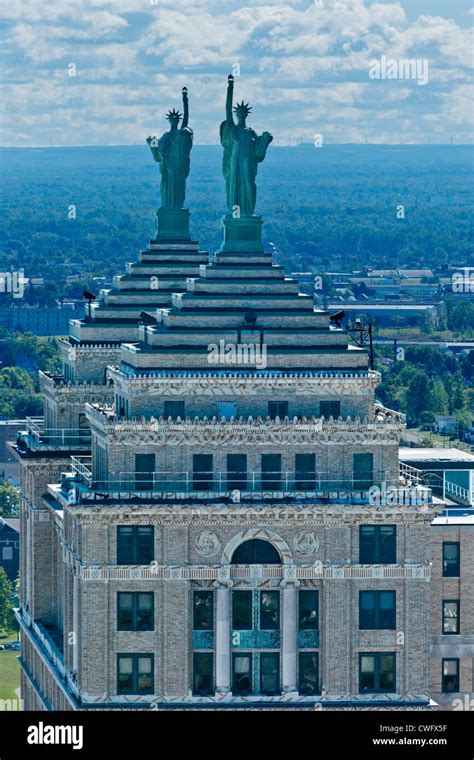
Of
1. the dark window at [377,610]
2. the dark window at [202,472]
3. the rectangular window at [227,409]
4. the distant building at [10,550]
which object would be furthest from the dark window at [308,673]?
the distant building at [10,550]

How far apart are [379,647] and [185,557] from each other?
6.55 m

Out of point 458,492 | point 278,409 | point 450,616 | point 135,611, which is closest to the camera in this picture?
point 135,611

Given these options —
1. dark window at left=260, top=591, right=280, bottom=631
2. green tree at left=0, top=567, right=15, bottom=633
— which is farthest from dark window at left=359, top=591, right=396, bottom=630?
green tree at left=0, top=567, right=15, bottom=633

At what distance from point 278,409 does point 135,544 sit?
632cm

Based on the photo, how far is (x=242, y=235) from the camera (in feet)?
314

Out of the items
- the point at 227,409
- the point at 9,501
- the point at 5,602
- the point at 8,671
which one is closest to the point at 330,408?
the point at 227,409

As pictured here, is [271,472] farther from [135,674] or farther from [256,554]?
[135,674]

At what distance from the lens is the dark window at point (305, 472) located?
89.2 m

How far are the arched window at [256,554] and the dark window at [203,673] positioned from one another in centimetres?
299

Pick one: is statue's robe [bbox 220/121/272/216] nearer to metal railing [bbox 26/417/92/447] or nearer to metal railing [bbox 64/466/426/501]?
metal railing [bbox 64/466/426/501]

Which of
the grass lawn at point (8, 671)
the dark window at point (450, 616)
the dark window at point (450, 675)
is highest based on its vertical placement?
the dark window at point (450, 616)

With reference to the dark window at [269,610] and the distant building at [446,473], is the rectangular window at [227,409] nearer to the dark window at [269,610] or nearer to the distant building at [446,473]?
the dark window at [269,610]

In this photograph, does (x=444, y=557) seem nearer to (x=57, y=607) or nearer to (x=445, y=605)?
(x=445, y=605)
